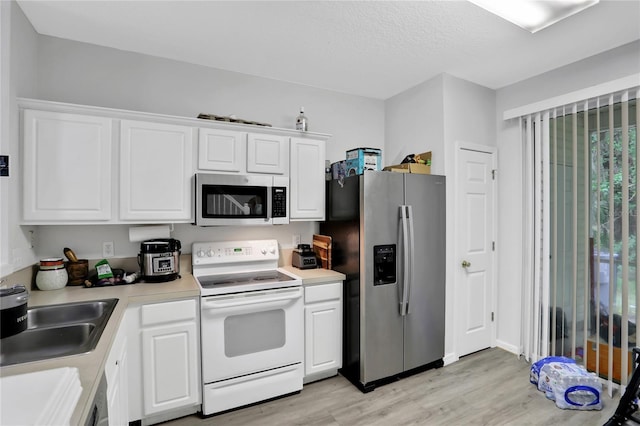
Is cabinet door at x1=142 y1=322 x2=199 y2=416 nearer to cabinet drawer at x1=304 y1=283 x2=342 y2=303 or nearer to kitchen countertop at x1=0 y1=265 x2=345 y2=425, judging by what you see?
kitchen countertop at x1=0 y1=265 x2=345 y2=425

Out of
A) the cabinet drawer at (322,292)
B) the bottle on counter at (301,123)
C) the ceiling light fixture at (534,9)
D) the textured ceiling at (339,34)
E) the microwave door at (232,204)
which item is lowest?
the cabinet drawer at (322,292)

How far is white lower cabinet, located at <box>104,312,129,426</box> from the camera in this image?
1.43 metres

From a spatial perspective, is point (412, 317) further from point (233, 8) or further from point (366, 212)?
point (233, 8)

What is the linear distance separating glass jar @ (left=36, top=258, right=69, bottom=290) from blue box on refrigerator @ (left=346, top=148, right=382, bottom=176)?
2252 millimetres

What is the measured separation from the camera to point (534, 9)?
1.92 meters

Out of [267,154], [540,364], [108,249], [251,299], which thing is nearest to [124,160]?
[108,249]

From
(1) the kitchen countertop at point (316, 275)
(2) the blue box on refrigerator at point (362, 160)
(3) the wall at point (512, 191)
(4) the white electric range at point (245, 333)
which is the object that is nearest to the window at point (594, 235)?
(3) the wall at point (512, 191)

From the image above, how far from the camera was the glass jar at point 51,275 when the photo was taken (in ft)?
6.82

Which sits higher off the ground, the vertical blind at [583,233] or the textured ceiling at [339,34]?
the textured ceiling at [339,34]

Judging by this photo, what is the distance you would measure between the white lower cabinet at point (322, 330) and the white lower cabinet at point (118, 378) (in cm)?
123

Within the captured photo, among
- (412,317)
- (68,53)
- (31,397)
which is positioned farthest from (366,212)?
(68,53)

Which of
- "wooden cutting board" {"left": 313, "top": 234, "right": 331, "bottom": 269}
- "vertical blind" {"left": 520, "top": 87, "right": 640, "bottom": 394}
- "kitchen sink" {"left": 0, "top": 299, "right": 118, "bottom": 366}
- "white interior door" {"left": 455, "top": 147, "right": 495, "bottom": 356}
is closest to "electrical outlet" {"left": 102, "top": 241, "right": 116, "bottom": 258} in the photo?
"kitchen sink" {"left": 0, "top": 299, "right": 118, "bottom": 366}

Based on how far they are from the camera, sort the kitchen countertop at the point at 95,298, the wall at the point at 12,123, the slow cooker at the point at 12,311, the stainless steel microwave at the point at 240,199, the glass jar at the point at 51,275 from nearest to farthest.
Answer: the kitchen countertop at the point at 95,298 < the slow cooker at the point at 12,311 < the wall at the point at 12,123 < the glass jar at the point at 51,275 < the stainless steel microwave at the point at 240,199

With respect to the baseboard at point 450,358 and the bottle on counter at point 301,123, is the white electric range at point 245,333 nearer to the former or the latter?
the bottle on counter at point 301,123
